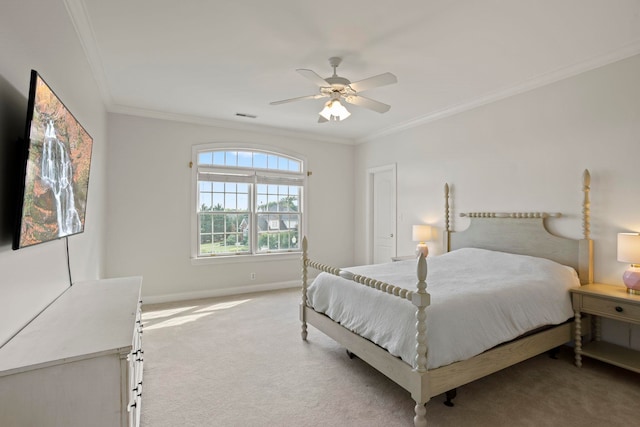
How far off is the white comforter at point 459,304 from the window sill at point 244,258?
228cm

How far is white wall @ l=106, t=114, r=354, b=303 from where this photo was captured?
437cm

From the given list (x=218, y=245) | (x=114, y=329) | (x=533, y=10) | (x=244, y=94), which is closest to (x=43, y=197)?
(x=114, y=329)

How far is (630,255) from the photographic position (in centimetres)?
253

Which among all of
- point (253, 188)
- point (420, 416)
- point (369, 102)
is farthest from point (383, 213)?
point (420, 416)

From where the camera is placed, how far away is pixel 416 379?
191cm

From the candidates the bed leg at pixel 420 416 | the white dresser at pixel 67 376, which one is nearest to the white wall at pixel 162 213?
the white dresser at pixel 67 376

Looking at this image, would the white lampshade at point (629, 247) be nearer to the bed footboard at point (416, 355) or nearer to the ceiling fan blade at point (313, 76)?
the bed footboard at point (416, 355)

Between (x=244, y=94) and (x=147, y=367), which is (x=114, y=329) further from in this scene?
(x=244, y=94)

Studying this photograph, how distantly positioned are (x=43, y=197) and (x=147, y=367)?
188 cm

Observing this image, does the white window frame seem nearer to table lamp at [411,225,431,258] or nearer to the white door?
the white door

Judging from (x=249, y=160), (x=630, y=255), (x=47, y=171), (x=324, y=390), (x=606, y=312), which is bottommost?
(x=324, y=390)

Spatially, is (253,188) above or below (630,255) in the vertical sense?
above

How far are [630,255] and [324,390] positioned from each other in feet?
8.75

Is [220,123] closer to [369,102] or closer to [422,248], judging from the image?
[369,102]
